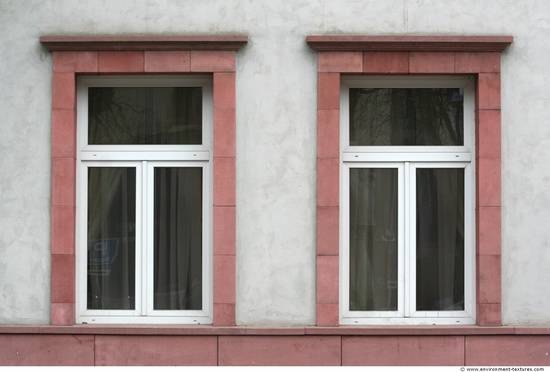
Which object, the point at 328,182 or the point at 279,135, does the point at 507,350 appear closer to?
the point at 328,182

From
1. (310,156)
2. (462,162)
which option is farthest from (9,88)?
A: (462,162)

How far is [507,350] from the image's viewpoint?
361 inches

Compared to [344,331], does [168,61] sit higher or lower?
higher

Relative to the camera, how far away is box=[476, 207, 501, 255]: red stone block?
30.2 feet

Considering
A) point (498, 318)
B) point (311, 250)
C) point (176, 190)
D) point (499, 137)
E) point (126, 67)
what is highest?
point (126, 67)

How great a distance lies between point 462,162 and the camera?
31.2 feet

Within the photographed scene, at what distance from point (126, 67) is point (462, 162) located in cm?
387

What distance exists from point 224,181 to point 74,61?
211 centimetres

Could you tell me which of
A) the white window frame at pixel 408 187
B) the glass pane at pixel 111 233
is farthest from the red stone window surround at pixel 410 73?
the glass pane at pixel 111 233

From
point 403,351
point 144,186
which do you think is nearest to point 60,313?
point 144,186

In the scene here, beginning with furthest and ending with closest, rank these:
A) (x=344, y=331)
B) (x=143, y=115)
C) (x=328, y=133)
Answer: (x=143, y=115)
(x=328, y=133)
(x=344, y=331)

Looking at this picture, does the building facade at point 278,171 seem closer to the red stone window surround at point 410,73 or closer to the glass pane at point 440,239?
the red stone window surround at point 410,73

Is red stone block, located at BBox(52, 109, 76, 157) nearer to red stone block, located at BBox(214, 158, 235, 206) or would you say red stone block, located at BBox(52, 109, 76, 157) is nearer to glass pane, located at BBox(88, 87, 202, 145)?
glass pane, located at BBox(88, 87, 202, 145)

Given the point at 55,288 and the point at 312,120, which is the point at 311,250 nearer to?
the point at 312,120
